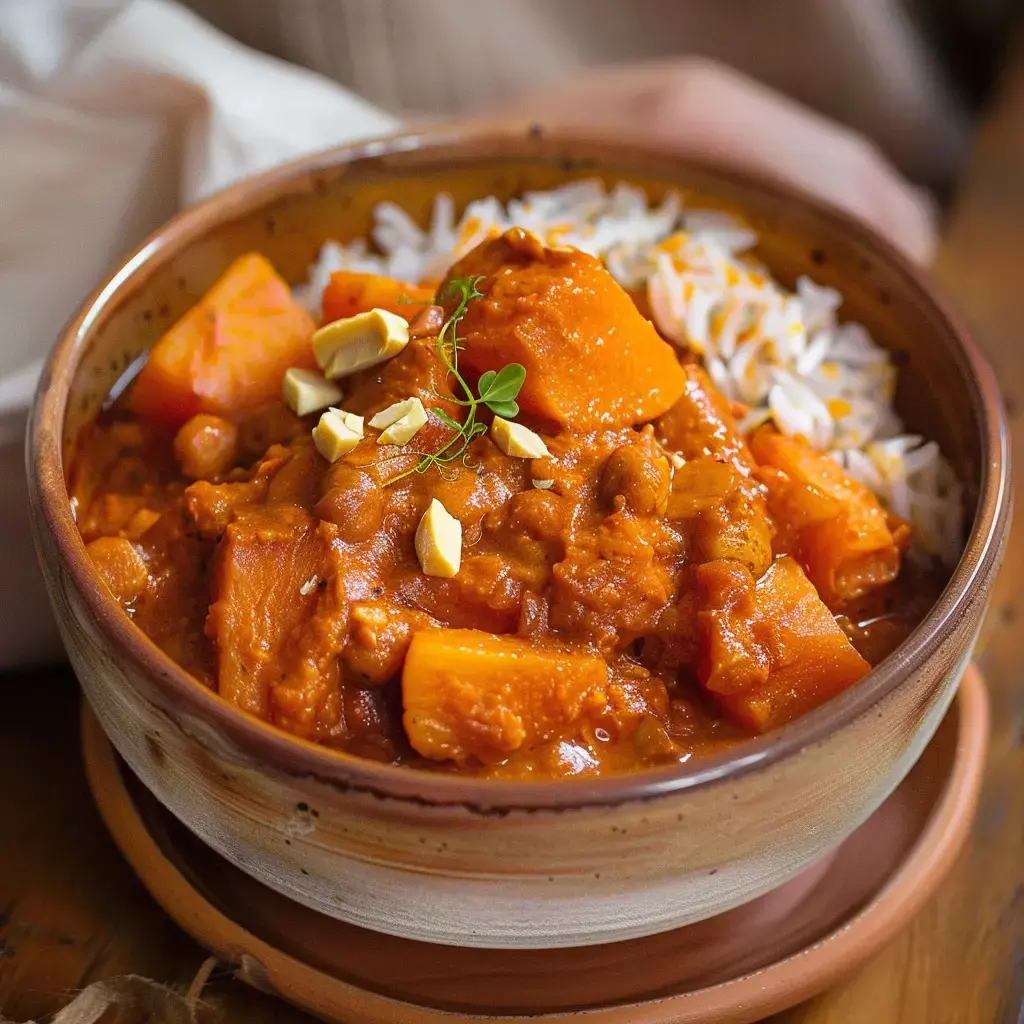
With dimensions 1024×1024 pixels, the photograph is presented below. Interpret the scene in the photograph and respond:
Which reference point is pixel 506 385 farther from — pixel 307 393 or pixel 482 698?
pixel 482 698

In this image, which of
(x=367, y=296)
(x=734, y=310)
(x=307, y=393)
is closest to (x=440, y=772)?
(x=307, y=393)

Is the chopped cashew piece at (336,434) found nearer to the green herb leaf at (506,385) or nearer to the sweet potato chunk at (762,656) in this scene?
the green herb leaf at (506,385)

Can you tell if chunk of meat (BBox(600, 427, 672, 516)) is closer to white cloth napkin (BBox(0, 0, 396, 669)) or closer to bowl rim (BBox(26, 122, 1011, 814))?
bowl rim (BBox(26, 122, 1011, 814))

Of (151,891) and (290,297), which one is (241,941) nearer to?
(151,891)

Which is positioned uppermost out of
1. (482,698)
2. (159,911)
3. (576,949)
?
(482,698)

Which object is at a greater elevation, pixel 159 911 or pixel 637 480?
pixel 637 480

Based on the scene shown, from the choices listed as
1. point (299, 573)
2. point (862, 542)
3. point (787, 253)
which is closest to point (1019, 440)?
point (787, 253)

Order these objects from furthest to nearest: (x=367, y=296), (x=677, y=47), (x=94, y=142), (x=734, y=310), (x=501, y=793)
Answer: (x=677, y=47), (x=94, y=142), (x=734, y=310), (x=367, y=296), (x=501, y=793)
